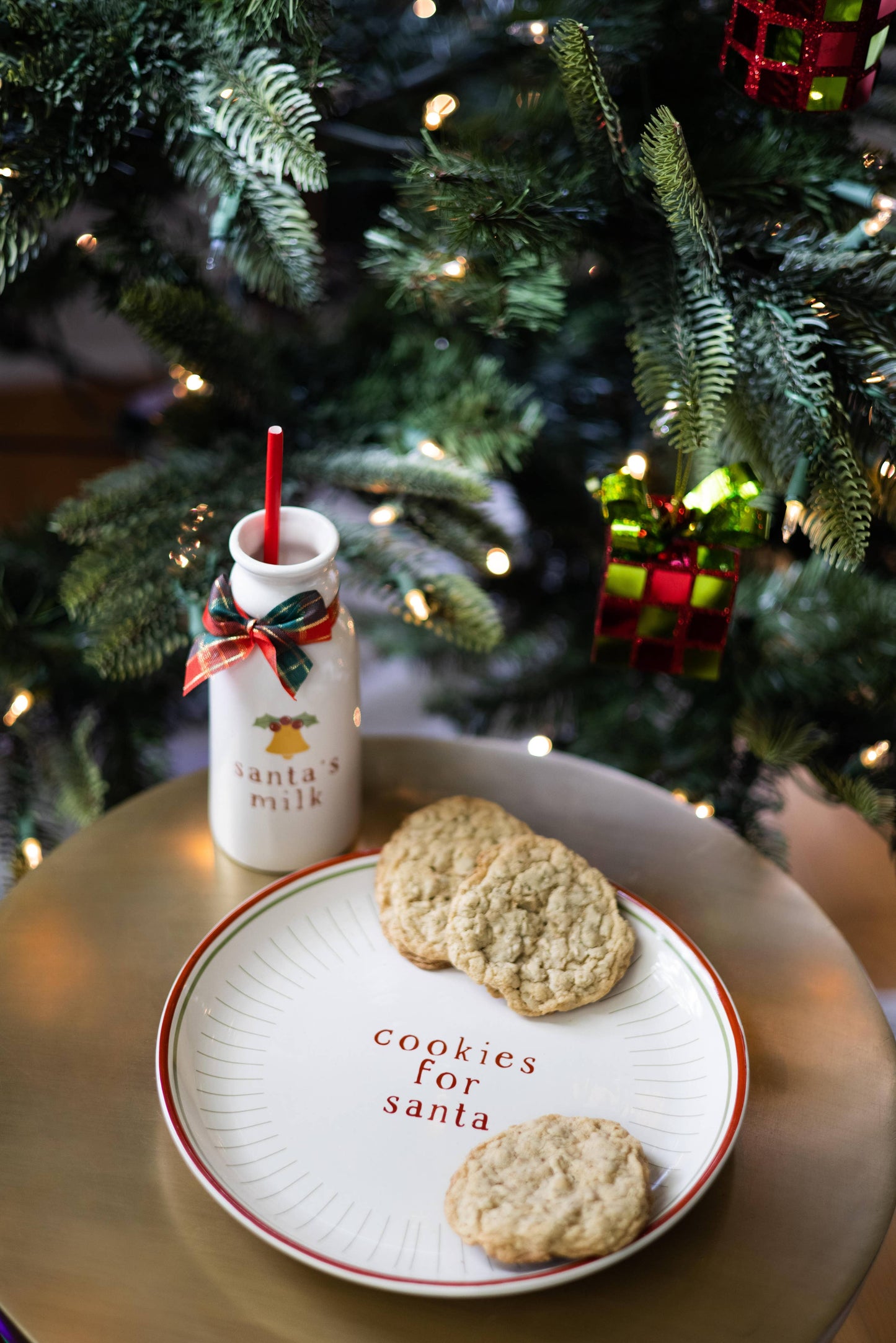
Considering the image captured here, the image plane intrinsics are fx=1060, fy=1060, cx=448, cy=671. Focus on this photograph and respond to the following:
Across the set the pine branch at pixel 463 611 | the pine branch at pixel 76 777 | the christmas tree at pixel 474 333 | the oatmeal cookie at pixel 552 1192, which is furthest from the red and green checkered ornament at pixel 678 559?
the pine branch at pixel 76 777

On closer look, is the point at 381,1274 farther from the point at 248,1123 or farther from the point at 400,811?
the point at 400,811

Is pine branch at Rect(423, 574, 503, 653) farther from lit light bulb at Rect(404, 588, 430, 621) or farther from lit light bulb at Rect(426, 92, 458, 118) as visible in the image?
lit light bulb at Rect(426, 92, 458, 118)

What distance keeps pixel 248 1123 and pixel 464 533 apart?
1.68ft

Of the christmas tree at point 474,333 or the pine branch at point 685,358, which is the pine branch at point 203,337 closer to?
the christmas tree at point 474,333

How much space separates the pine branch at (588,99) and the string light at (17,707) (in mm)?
635

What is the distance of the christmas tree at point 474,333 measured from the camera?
693 millimetres

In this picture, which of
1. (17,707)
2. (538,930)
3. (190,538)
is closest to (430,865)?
(538,930)

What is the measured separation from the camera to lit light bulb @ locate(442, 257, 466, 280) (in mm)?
770

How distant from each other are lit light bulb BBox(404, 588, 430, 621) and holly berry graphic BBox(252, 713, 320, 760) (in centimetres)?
18

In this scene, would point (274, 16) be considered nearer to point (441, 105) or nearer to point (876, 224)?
point (441, 105)

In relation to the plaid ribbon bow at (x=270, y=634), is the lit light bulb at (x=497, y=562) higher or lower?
lower

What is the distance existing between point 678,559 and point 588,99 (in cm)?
30

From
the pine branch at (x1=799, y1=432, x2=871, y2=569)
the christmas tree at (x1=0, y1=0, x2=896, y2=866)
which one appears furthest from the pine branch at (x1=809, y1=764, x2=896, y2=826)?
the pine branch at (x1=799, y1=432, x2=871, y2=569)

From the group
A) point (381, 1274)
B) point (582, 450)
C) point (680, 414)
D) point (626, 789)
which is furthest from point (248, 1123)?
point (582, 450)
